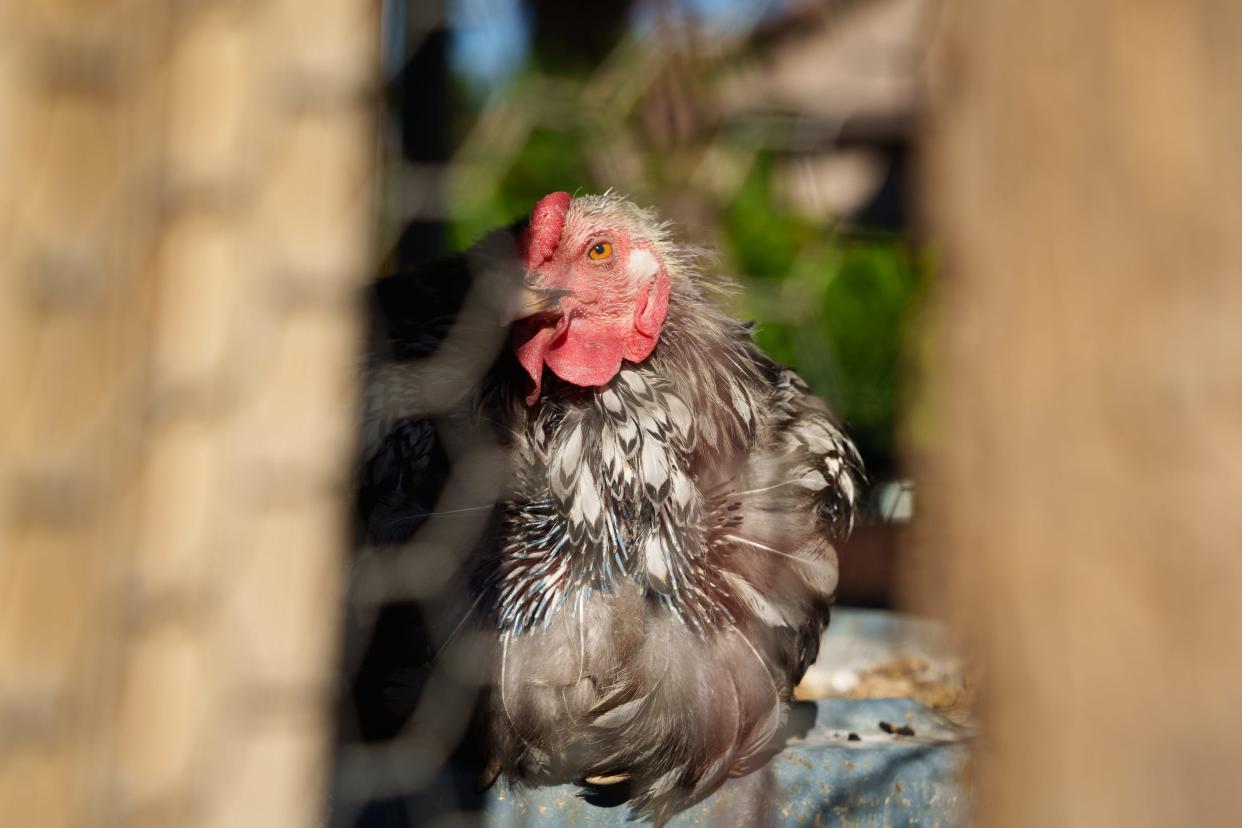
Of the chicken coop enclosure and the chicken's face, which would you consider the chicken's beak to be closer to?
the chicken's face

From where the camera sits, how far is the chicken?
0.99 metres

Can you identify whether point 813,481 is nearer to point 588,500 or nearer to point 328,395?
point 588,500

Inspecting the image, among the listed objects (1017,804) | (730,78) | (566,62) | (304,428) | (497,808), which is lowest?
(497,808)

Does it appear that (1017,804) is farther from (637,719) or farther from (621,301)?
(621,301)

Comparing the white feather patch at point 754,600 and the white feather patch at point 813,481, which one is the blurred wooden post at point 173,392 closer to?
A: the white feather patch at point 754,600

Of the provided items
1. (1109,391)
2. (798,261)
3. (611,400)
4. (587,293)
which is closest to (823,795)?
(611,400)

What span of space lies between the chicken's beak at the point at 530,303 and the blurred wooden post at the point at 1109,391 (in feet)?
2.23

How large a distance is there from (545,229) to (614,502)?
12.5 inches

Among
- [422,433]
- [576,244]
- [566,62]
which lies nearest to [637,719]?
[422,433]

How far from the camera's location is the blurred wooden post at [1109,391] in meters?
0.33

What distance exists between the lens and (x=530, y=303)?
1009 mm

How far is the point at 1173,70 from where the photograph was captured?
13.4 inches

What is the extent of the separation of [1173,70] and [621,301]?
30.5 inches

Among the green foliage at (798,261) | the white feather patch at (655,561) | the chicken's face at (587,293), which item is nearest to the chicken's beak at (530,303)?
the chicken's face at (587,293)
